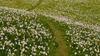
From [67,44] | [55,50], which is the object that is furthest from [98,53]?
[55,50]

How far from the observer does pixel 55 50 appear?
9.12 m

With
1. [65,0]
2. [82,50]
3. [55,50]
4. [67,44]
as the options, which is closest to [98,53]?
[82,50]

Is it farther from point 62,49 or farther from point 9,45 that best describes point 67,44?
point 9,45

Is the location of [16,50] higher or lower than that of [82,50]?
higher

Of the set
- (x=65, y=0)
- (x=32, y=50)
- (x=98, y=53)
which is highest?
(x=32, y=50)

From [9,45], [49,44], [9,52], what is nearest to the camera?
[9,52]

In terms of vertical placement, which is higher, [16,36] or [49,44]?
[16,36]

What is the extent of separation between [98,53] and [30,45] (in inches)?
200

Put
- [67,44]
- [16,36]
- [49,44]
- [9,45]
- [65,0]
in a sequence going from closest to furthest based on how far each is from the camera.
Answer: [9,45], [16,36], [49,44], [67,44], [65,0]

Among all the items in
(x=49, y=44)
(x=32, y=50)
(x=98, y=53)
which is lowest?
(x=98, y=53)

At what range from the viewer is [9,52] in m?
7.04

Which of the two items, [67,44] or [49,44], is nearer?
[49,44]

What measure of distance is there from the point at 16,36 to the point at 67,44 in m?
4.35

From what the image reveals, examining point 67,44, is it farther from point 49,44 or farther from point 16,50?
point 16,50
